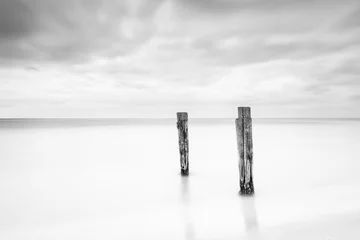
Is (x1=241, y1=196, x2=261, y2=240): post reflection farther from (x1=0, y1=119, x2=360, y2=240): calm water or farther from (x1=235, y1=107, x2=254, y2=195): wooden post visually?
(x1=235, y1=107, x2=254, y2=195): wooden post

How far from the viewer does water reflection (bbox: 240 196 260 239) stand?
4973 millimetres

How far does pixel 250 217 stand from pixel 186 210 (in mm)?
1485

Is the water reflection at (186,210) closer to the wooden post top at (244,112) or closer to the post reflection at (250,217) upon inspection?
the post reflection at (250,217)

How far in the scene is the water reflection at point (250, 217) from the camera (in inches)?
196

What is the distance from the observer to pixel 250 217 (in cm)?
579

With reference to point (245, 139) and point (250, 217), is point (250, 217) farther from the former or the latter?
point (245, 139)

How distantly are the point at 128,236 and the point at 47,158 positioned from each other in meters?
12.6

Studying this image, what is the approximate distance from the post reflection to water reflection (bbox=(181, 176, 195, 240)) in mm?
1041

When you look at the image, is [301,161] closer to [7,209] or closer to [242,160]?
[242,160]

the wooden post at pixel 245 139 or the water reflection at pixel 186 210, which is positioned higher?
the wooden post at pixel 245 139

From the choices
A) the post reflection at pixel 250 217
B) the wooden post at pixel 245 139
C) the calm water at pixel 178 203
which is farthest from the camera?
the wooden post at pixel 245 139

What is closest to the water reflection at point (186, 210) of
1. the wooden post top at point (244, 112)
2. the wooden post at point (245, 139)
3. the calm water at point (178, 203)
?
the calm water at point (178, 203)

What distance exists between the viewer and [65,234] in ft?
16.6

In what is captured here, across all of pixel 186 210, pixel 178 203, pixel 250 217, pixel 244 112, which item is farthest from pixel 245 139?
pixel 178 203
